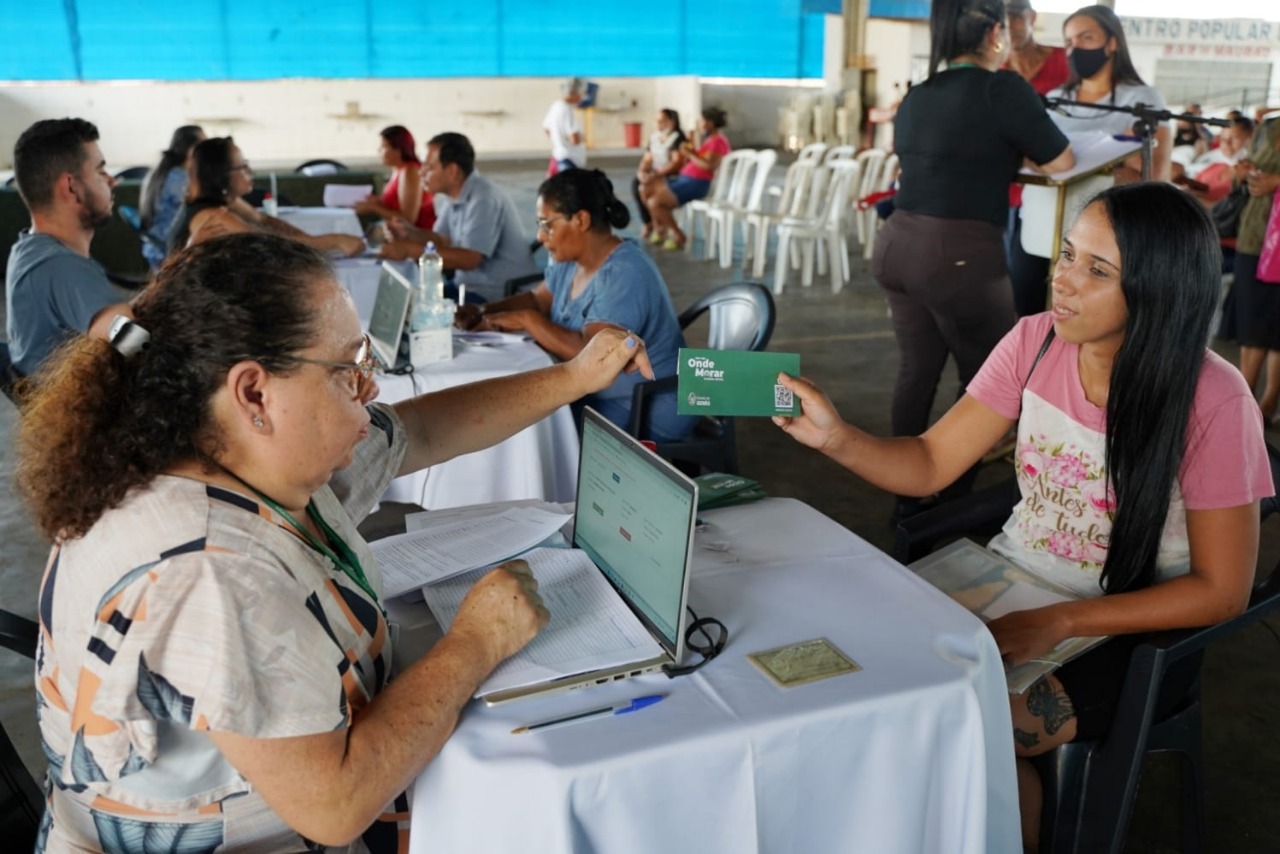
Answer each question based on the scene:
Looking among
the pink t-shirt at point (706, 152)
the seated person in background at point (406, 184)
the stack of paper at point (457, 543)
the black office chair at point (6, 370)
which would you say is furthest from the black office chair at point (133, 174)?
the stack of paper at point (457, 543)

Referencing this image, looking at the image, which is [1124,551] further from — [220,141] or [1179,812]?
[220,141]

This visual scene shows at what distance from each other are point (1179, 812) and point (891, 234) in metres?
1.90

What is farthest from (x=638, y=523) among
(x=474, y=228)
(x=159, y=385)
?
(x=474, y=228)

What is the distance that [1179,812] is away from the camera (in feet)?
7.31

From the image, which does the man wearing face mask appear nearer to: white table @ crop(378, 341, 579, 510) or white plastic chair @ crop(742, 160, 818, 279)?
white table @ crop(378, 341, 579, 510)

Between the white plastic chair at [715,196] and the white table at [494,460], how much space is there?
6505 mm

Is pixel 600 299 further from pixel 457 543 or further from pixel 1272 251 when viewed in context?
pixel 1272 251

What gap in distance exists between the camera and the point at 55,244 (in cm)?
301

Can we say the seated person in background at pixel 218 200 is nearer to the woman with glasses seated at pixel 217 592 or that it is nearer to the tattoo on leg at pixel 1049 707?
the woman with glasses seated at pixel 217 592

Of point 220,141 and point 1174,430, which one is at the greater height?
point 220,141

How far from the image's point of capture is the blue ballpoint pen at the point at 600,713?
1235 millimetres

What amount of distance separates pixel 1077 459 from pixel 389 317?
6.50 ft

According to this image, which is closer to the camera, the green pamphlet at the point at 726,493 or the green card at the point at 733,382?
the green card at the point at 733,382

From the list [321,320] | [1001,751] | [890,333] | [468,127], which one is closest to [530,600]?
[321,320]
